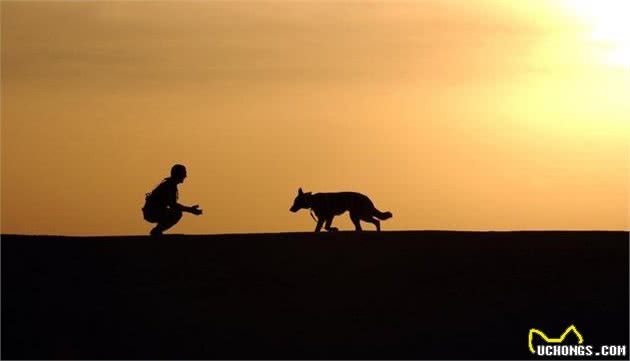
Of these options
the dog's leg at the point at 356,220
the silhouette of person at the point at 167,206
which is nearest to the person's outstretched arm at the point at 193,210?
the silhouette of person at the point at 167,206

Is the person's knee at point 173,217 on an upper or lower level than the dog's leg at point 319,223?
lower

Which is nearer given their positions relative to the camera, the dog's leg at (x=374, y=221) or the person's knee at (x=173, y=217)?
the person's knee at (x=173, y=217)

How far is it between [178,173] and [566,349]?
629 centimetres

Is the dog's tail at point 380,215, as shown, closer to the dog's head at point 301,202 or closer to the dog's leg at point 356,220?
the dog's leg at point 356,220

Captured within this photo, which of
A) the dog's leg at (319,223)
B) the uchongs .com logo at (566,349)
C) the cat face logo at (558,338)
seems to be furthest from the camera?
the dog's leg at (319,223)

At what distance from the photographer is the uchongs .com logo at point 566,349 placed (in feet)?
33.5

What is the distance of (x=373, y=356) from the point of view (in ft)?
32.5

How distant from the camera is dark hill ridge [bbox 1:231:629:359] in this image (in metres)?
10.2

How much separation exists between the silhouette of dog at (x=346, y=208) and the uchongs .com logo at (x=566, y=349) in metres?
7.19

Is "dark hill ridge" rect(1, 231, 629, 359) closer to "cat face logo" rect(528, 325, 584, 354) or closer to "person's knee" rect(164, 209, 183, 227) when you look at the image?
"cat face logo" rect(528, 325, 584, 354)

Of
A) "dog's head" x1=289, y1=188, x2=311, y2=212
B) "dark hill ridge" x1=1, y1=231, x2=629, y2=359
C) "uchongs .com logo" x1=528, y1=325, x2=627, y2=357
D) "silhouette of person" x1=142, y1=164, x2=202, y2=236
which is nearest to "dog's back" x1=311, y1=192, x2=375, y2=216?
"dog's head" x1=289, y1=188, x2=311, y2=212

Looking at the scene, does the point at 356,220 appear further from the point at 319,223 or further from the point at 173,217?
the point at 173,217

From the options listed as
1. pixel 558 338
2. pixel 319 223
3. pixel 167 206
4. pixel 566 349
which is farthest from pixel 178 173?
pixel 566 349

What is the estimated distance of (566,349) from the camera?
10344 mm
